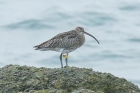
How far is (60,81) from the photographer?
9.87 meters

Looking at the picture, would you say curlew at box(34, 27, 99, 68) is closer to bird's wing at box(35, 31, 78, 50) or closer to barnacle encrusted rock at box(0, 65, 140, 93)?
bird's wing at box(35, 31, 78, 50)

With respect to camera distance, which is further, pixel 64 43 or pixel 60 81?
pixel 64 43

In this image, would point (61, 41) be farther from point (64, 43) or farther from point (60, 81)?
point (60, 81)

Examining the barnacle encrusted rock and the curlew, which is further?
the curlew

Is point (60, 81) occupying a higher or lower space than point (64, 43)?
lower

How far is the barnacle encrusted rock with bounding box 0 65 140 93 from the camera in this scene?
9.73m

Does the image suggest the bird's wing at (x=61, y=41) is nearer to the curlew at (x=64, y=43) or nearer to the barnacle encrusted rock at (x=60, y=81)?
the curlew at (x=64, y=43)

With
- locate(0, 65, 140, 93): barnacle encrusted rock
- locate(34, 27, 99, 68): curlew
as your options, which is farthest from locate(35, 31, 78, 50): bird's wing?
locate(0, 65, 140, 93): barnacle encrusted rock

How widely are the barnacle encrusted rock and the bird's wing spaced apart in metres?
2.81

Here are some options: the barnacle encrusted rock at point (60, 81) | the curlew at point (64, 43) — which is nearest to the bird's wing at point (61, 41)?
the curlew at point (64, 43)

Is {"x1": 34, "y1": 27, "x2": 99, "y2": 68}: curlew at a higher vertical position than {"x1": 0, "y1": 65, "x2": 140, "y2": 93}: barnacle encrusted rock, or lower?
higher

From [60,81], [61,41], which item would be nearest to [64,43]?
[61,41]

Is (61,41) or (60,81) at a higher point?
(61,41)

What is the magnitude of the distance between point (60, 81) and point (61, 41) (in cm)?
369
